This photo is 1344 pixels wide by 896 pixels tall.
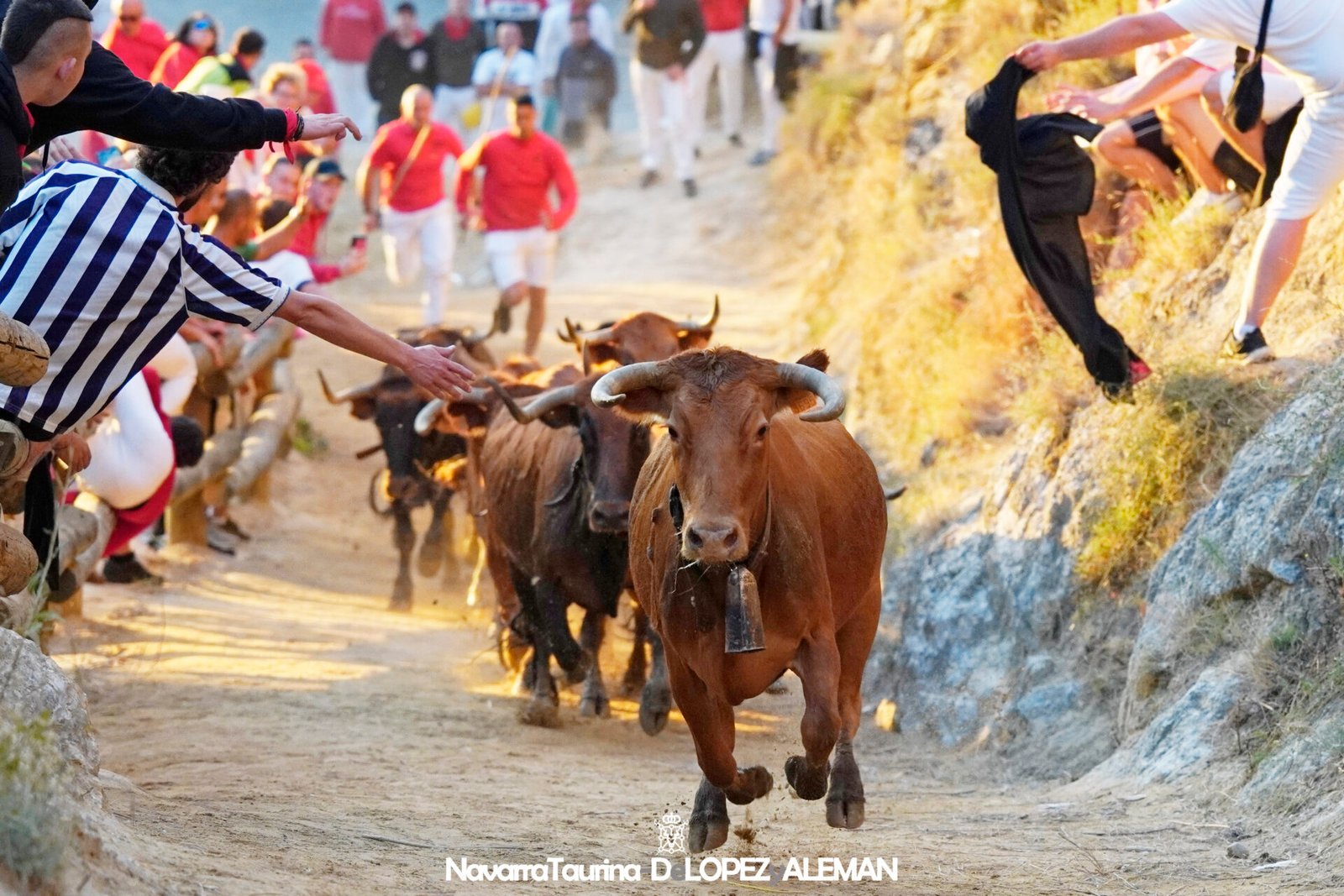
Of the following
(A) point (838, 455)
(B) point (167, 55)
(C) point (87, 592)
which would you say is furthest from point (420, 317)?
(A) point (838, 455)

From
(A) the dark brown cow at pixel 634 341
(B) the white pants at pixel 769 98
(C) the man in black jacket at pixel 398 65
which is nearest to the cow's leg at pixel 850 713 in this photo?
(A) the dark brown cow at pixel 634 341

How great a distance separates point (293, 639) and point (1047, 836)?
615cm

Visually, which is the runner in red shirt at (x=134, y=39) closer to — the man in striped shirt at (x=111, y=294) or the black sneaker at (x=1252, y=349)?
the man in striped shirt at (x=111, y=294)

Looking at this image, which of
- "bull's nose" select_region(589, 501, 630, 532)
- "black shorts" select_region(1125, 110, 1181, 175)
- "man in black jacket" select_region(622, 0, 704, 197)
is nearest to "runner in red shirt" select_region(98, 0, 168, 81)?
"man in black jacket" select_region(622, 0, 704, 197)

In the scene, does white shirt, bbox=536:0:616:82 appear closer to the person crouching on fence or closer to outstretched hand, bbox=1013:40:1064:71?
outstretched hand, bbox=1013:40:1064:71

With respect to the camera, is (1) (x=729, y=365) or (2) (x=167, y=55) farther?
(2) (x=167, y=55)

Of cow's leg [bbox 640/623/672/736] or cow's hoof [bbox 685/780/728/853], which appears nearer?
cow's hoof [bbox 685/780/728/853]

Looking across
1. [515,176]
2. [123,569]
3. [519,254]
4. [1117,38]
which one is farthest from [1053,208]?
[519,254]

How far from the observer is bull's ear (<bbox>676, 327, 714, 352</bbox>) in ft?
35.3

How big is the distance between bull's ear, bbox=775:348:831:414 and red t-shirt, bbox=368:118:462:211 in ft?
36.4

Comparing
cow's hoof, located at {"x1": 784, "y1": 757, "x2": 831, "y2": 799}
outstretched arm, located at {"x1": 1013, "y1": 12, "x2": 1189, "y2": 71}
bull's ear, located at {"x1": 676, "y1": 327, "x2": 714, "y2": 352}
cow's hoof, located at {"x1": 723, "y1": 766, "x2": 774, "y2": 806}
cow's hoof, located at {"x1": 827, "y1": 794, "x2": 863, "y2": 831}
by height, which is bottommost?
cow's hoof, located at {"x1": 827, "y1": 794, "x2": 863, "y2": 831}

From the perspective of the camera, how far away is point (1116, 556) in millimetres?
8602

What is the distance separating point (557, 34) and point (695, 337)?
15220 mm

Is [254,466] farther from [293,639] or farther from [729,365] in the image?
[729,365]
